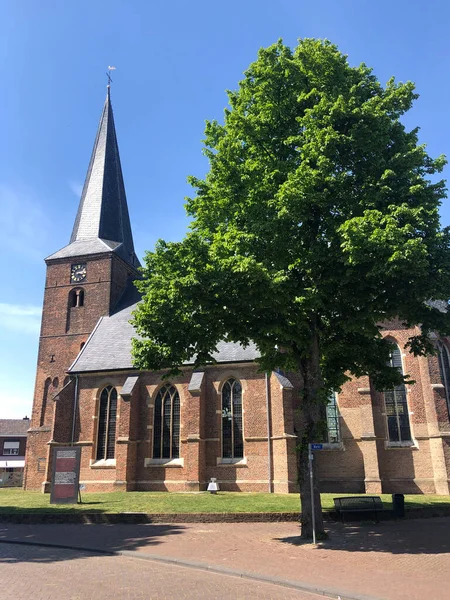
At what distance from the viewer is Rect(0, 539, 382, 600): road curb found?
782 cm

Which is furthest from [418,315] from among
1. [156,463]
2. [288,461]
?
[156,463]

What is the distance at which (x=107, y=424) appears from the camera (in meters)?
28.8

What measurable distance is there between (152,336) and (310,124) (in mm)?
7893

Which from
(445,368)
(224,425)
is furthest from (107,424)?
(445,368)

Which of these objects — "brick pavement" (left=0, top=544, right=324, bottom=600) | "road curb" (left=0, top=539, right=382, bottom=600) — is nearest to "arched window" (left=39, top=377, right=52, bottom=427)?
"road curb" (left=0, top=539, right=382, bottom=600)

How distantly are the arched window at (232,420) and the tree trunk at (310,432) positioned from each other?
1196 centimetres

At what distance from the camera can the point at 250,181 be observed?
1448 centimetres

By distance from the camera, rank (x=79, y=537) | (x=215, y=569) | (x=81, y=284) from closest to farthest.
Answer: (x=215, y=569) → (x=79, y=537) → (x=81, y=284)

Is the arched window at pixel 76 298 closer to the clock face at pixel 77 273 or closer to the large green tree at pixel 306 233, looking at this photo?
the clock face at pixel 77 273

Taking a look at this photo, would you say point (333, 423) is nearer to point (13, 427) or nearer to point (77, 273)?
point (77, 273)

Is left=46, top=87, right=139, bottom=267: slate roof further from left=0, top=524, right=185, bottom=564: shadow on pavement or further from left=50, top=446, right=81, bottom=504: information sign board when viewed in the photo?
left=0, top=524, right=185, bottom=564: shadow on pavement

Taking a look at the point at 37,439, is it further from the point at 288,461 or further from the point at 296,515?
the point at 296,515

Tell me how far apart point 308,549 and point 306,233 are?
8.42 metres

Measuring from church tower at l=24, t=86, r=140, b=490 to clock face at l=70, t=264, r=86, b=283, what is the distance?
7cm
